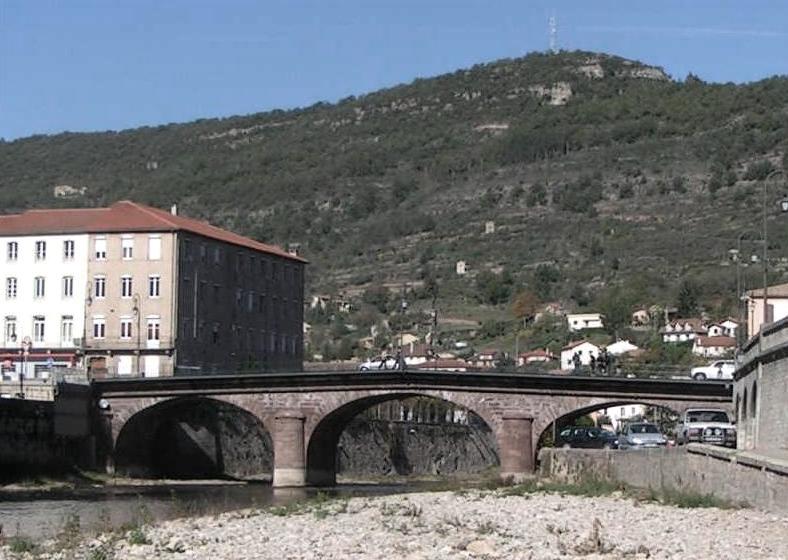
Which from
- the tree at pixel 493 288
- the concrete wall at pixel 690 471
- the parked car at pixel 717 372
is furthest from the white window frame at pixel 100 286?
the tree at pixel 493 288

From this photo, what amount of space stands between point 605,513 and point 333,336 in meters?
144

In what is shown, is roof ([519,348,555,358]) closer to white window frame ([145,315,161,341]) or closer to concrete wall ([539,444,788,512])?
white window frame ([145,315,161,341])

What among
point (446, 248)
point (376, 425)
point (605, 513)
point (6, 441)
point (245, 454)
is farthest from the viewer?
point (446, 248)

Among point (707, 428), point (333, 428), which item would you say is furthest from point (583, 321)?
point (707, 428)

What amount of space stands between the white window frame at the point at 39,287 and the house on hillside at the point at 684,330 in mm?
62423

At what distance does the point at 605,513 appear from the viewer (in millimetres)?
38969

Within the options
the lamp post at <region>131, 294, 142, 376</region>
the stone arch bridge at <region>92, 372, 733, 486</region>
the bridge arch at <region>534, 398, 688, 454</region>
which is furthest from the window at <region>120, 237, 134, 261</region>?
the bridge arch at <region>534, 398, 688, 454</region>

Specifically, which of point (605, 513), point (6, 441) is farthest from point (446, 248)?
point (605, 513)

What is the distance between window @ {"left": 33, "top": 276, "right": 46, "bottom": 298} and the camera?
10250cm

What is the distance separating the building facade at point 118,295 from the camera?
100000 millimetres

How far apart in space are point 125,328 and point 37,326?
219 inches

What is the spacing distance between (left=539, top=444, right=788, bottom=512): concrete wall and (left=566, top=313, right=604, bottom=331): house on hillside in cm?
10223

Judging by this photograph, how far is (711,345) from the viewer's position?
142250 millimetres

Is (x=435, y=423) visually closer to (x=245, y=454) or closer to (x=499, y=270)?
(x=245, y=454)
